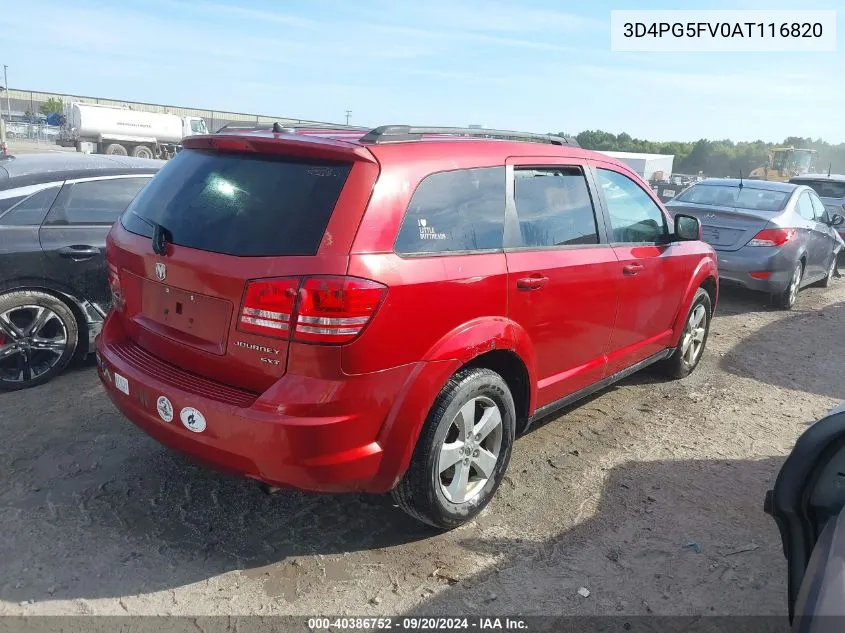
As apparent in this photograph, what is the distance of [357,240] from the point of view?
2.61 meters

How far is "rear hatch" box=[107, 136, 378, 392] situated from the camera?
260cm

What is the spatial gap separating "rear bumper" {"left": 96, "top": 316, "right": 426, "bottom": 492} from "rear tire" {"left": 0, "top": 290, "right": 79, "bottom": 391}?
2.14 m

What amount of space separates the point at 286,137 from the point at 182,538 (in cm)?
183

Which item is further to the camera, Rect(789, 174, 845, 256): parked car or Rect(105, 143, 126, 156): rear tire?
Rect(105, 143, 126, 156): rear tire

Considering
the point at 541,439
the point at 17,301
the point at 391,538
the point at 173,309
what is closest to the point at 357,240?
the point at 173,309

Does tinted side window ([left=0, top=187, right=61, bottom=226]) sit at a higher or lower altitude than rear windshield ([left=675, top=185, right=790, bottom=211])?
lower

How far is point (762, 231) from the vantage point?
791 centimetres

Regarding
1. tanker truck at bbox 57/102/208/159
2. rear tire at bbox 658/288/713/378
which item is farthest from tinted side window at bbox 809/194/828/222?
tanker truck at bbox 57/102/208/159

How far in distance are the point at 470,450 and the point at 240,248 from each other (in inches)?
54.7

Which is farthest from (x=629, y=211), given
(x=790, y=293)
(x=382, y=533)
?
(x=790, y=293)

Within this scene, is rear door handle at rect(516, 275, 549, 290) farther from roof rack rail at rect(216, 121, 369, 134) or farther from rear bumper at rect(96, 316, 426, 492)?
roof rack rail at rect(216, 121, 369, 134)

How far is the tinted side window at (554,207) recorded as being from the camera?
11.4ft

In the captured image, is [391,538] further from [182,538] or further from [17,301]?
[17,301]

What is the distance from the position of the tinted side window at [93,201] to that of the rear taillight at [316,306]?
9.40 ft
